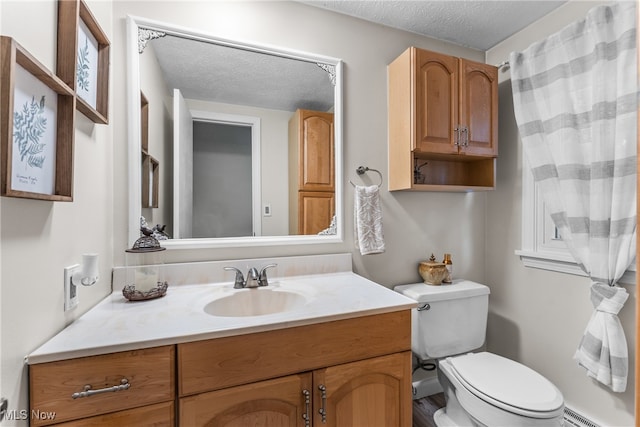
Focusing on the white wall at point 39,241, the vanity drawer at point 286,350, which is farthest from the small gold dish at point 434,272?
the white wall at point 39,241

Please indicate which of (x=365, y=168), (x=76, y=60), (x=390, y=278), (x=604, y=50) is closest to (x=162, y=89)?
(x=76, y=60)

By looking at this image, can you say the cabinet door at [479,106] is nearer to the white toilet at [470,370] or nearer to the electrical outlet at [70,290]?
the white toilet at [470,370]

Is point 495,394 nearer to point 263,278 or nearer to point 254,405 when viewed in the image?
point 254,405

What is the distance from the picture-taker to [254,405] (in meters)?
0.89

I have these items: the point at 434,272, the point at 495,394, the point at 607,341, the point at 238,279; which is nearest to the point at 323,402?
the point at 238,279

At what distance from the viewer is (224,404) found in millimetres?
856

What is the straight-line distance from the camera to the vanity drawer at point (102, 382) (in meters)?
0.71

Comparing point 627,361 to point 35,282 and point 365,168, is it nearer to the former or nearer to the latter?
point 365,168

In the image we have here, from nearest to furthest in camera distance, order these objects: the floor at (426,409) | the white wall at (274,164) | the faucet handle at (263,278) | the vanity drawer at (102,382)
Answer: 1. the vanity drawer at (102,382)
2. the faucet handle at (263,278)
3. the white wall at (274,164)
4. the floor at (426,409)

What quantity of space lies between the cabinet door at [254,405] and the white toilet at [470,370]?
2.42ft

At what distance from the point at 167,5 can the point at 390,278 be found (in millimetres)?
1768

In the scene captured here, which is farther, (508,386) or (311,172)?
(311,172)

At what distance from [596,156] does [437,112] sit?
0.72 meters

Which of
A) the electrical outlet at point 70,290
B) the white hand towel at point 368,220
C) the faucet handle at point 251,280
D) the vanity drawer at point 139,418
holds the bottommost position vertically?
the vanity drawer at point 139,418
